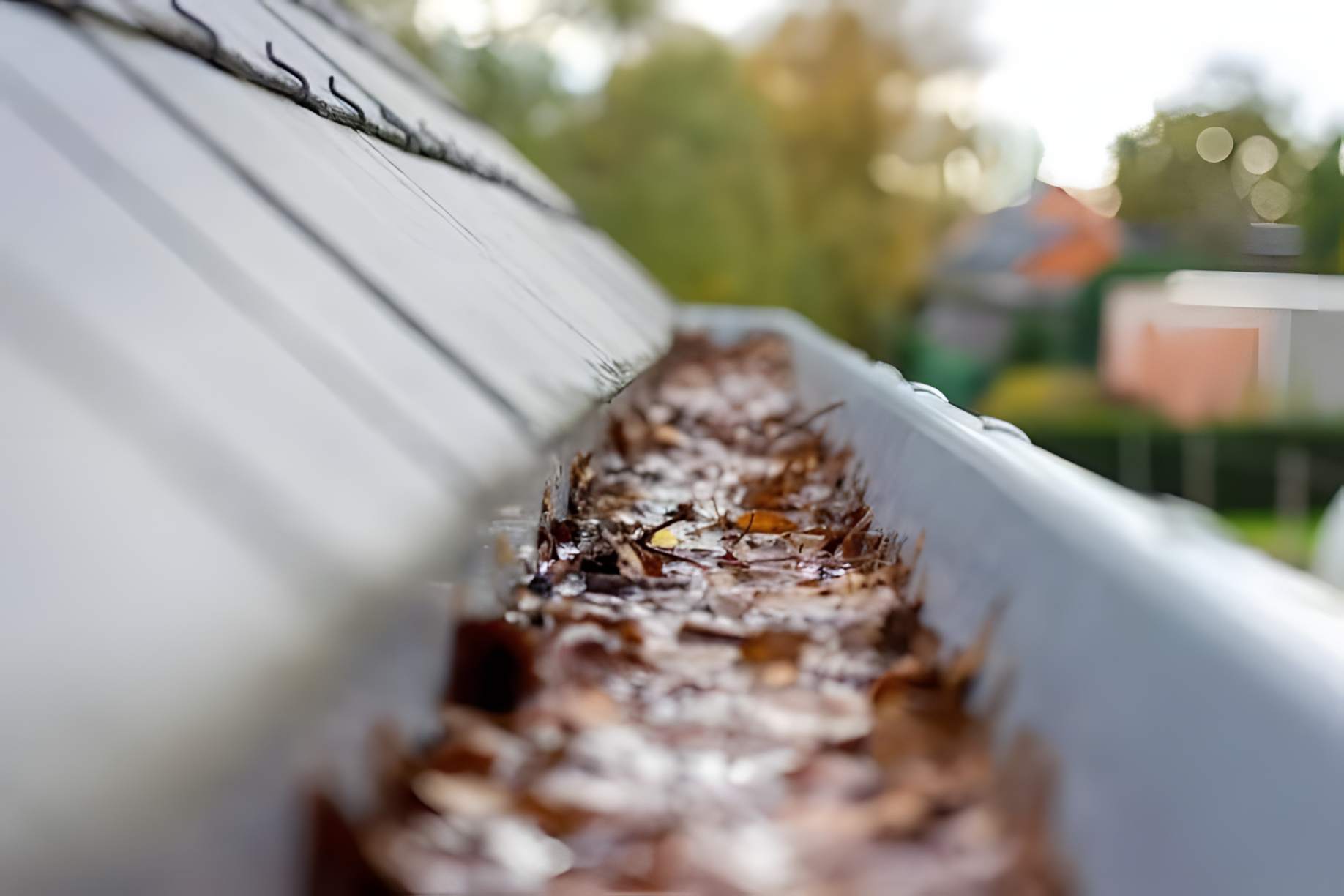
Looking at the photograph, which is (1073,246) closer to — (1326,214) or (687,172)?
(1326,214)

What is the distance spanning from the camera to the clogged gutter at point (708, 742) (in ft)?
2.11

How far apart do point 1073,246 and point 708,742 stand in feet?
74.3

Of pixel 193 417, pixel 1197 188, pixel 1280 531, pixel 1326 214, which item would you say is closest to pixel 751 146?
pixel 1197 188

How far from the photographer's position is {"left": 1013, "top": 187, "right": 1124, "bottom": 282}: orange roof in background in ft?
68.6

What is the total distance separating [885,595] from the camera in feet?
3.70

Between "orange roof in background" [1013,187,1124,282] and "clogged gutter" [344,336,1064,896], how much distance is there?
67.5ft

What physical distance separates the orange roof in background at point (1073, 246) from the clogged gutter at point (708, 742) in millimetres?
20559

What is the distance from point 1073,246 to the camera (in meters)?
21.6

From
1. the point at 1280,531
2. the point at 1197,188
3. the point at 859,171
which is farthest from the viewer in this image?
the point at 859,171

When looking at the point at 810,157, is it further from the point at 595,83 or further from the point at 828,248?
the point at 595,83

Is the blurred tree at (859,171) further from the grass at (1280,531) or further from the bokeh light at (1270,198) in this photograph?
the grass at (1280,531)

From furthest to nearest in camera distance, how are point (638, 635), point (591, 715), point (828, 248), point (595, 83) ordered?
1. point (828, 248)
2. point (595, 83)
3. point (638, 635)
4. point (591, 715)

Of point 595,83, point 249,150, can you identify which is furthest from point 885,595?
point 595,83

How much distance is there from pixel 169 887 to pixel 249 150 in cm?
62
